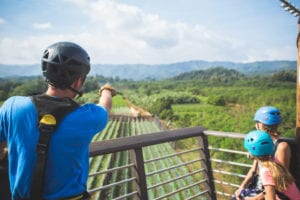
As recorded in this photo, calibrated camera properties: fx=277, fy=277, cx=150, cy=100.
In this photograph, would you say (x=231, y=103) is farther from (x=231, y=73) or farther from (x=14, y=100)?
(x=231, y=73)

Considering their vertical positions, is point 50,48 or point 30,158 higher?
point 50,48

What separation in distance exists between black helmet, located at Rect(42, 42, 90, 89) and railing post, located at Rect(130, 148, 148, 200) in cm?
112

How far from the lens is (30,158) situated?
1105 mm

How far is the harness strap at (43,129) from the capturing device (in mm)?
1085

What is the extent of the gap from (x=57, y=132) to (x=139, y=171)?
4.12ft

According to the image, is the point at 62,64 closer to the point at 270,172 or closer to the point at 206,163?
the point at 270,172

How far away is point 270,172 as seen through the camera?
1863mm

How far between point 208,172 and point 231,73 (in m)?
178

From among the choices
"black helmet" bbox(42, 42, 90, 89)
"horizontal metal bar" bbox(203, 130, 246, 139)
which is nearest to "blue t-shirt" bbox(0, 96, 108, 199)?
"black helmet" bbox(42, 42, 90, 89)

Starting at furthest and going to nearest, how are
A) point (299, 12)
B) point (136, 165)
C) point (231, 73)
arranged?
1. point (231, 73)
2. point (299, 12)
3. point (136, 165)

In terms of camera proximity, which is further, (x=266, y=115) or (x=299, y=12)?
(x=299, y=12)

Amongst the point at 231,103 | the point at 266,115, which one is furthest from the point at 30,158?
the point at 231,103

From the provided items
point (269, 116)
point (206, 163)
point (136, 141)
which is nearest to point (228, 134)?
point (206, 163)

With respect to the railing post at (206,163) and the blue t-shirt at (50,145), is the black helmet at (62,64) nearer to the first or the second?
the blue t-shirt at (50,145)
